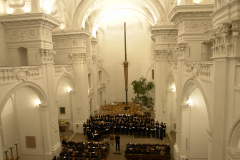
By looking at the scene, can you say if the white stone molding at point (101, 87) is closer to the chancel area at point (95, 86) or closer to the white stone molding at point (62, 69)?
the chancel area at point (95, 86)

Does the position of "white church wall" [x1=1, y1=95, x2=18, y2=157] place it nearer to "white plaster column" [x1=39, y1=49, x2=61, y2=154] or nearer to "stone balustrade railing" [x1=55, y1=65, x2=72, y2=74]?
"white plaster column" [x1=39, y1=49, x2=61, y2=154]

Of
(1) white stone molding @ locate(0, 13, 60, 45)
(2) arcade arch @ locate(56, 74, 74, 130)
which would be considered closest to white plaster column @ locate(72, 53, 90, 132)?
(2) arcade arch @ locate(56, 74, 74, 130)

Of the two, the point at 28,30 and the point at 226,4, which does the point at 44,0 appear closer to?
the point at 28,30

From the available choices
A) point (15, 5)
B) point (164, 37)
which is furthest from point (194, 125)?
point (15, 5)

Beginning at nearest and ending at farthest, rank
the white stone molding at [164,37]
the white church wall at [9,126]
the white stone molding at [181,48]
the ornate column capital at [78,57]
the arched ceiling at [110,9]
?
the white stone molding at [181,48]
the white church wall at [9,126]
the white stone molding at [164,37]
the arched ceiling at [110,9]
the ornate column capital at [78,57]

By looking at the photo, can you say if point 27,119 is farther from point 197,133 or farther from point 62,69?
point 197,133

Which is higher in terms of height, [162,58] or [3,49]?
[3,49]

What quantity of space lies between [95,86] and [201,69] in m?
14.4

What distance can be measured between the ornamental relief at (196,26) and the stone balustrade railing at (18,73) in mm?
8720

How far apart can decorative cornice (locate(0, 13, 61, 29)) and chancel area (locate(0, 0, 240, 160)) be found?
0.05 m

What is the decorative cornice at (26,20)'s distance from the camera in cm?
955

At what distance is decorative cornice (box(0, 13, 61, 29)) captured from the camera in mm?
9547

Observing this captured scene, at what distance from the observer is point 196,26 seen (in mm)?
9039

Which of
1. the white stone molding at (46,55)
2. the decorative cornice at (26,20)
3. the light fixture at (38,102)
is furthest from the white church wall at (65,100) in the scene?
the decorative cornice at (26,20)
